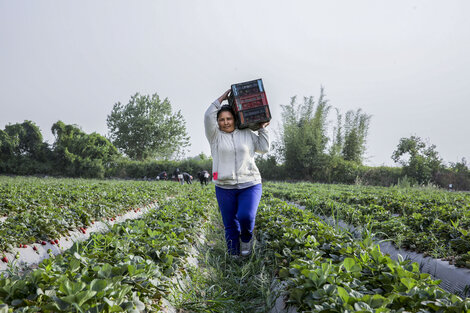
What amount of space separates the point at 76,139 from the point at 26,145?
5409 mm

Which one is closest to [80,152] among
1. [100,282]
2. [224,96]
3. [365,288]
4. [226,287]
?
[224,96]

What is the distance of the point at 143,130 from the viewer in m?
36.3

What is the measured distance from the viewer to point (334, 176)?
20.6m

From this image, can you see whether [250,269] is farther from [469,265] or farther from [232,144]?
[469,265]

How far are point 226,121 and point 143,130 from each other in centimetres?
3538

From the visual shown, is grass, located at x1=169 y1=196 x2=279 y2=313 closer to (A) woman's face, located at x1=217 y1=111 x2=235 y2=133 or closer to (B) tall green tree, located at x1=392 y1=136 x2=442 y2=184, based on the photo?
Answer: (A) woman's face, located at x1=217 y1=111 x2=235 y2=133

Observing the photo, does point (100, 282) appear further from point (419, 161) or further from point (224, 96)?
point (419, 161)

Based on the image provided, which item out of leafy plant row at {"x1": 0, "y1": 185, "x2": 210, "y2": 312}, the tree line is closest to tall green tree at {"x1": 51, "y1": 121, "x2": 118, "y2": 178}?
the tree line

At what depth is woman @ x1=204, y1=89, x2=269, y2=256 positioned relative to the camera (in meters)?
3.09

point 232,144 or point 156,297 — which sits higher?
point 232,144

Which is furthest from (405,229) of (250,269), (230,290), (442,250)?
(230,290)

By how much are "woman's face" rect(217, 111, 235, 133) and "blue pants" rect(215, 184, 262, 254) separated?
709 mm

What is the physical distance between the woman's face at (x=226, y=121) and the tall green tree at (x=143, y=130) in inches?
1358

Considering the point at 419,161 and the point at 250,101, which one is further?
the point at 419,161
